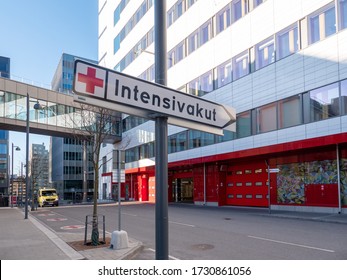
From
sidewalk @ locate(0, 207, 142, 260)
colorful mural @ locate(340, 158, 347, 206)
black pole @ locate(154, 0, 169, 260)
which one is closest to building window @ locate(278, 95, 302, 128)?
colorful mural @ locate(340, 158, 347, 206)

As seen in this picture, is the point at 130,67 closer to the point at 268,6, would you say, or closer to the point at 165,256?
the point at 268,6

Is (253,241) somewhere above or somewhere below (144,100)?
below

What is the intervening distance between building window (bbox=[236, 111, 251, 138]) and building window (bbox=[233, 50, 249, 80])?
2978 millimetres

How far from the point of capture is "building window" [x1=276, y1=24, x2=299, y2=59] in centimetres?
2327

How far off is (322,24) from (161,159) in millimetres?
20472

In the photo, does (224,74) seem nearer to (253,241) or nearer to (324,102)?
(324,102)

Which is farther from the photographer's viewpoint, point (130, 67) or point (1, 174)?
point (1, 174)

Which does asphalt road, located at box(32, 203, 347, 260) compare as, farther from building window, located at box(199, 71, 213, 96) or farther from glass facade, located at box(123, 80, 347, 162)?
building window, located at box(199, 71, 213, 96)

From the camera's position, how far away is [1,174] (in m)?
91.2

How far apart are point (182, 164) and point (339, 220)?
18972 millimetres

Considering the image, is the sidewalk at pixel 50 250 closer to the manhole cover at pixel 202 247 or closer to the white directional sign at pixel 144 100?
the manhole cover at pixel 202 247

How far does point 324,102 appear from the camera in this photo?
21219 mm

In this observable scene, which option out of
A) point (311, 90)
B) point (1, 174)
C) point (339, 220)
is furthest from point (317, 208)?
point (1, 174)


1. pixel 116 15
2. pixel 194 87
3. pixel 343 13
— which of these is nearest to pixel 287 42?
pixel 343 13
